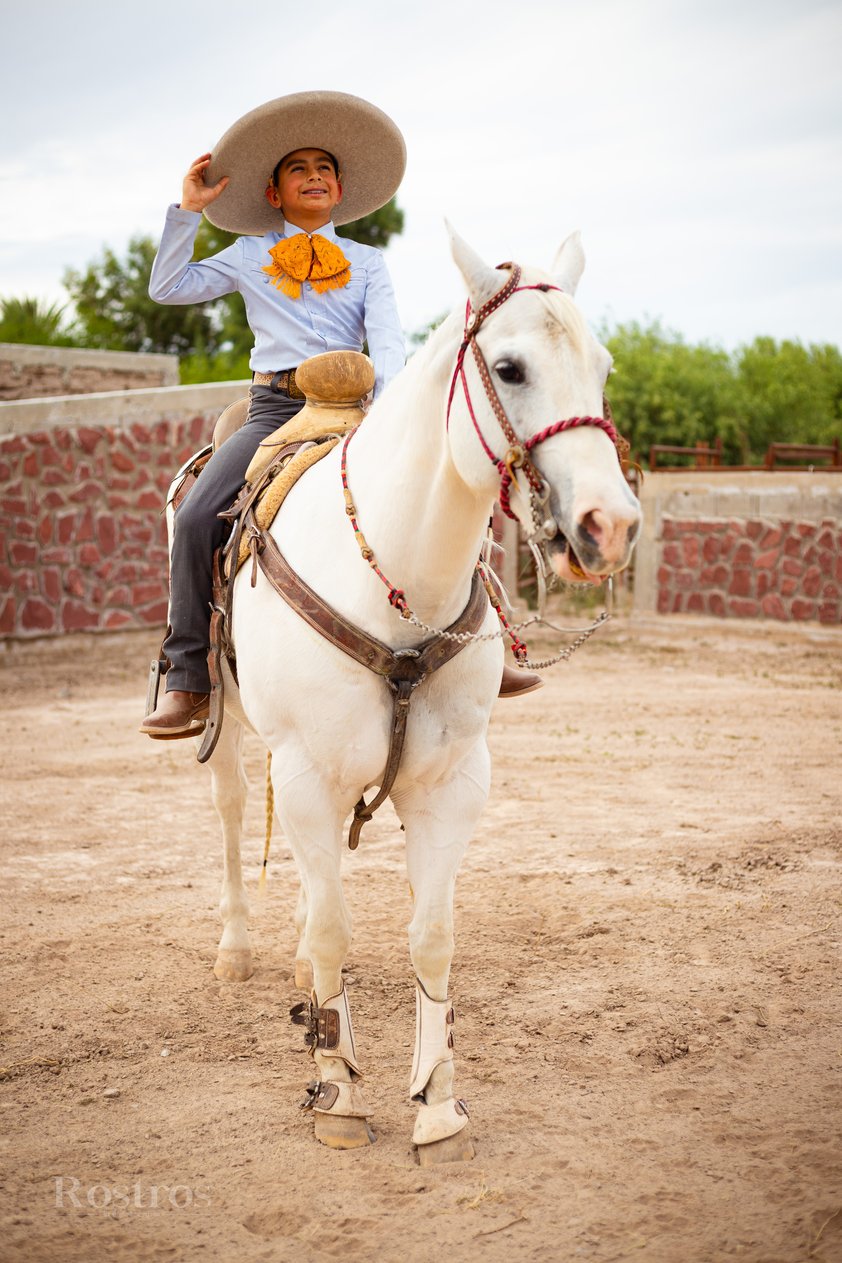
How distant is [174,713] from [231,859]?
969 mm

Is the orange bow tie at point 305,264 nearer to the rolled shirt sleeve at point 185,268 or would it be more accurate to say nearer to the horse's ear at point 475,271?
the rolled shirt sleeve at point 185,268

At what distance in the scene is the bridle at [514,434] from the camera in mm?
2398

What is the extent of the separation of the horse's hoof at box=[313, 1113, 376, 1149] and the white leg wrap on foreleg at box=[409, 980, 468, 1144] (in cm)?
16

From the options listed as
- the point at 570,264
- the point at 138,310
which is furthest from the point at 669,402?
the point at 570,264

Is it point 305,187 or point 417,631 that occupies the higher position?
point 305,187

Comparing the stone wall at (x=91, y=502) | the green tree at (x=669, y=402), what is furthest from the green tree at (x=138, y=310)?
the stone wall at (x=91, y=502)

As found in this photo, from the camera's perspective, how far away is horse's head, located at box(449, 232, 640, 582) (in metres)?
2.31

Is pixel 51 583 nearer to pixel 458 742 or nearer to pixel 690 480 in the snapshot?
pixel 690 480

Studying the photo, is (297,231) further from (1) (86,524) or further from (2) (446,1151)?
(1) (86,524)

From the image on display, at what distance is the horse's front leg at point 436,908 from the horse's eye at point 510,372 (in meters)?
1.16

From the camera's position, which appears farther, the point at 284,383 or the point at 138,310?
the point at 138,310

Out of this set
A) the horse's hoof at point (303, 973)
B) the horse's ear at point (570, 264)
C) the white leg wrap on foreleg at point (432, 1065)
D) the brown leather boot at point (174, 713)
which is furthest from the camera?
the horse's hoof at point (303, 973)

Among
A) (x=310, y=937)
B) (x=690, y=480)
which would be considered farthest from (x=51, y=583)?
(x=310, y=937)

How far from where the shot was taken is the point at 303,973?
4.19 m
